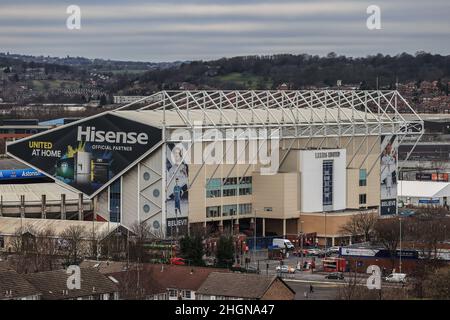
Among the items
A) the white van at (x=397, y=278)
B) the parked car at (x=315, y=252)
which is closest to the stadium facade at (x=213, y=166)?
the parked car at (x=315, y=252)

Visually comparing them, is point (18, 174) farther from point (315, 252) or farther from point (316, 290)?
point (316, 290)

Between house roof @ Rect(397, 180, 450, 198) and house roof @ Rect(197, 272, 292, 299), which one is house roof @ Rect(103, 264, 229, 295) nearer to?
house roof @ Rect(197, 272, 292, 299)

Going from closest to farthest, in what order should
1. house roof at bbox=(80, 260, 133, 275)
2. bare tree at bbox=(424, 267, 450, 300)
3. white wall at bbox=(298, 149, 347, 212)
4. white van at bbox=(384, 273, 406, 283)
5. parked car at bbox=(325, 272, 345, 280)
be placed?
bare tree at bbox=(424, 267, 450, 300) < house roof at bbox=(80, 260, 133, 275) < white van at bbox=(384, 273, 406, 283) < parked car at bbox=(325, 272, 345, 280) < white wall at bbox=(298, 149, 347, 212)

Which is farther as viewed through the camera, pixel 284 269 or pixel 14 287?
pixel 284 269

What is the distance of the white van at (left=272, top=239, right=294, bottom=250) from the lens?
55.0 meters

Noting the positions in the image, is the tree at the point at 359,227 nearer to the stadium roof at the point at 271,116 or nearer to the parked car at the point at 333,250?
the parked car at the point at 333,250

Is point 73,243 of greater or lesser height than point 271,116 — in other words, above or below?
below

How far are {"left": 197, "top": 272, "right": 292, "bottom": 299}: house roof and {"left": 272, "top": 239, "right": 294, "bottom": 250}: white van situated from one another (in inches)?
756

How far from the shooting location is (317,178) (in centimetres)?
6106

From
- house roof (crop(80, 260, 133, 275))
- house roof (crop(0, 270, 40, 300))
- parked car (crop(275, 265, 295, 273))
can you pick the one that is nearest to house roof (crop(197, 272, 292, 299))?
house roof (crop(80, 260, 133, 275))

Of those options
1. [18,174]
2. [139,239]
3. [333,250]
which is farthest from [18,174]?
[139,239]

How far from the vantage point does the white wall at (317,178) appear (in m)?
60.1

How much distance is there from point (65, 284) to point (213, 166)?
79.9 feet
